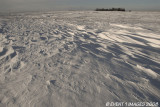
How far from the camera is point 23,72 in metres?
1.61

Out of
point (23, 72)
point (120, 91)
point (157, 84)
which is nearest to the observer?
point (120, 91)

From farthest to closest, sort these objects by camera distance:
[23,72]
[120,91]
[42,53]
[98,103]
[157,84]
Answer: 1. [42,53]
2. [23,72]
3. [157,84]
4. [120,91]
5. [98,103]

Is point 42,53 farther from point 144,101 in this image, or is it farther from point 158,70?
point 158,70

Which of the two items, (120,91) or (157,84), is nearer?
(120,91)

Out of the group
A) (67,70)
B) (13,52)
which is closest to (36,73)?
(67,70)

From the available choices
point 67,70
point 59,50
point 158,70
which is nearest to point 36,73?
point 67,70

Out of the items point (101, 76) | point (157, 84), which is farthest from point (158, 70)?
point (101, 76)

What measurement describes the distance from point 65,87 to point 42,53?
1.28m

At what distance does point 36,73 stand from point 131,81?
4.69 ft

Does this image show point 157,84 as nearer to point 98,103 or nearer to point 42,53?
point 98,103

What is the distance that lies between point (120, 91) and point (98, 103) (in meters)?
0.35

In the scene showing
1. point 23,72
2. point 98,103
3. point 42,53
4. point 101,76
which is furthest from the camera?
point 42,53

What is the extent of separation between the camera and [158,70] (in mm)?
1633

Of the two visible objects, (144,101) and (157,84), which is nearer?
(144,101)
